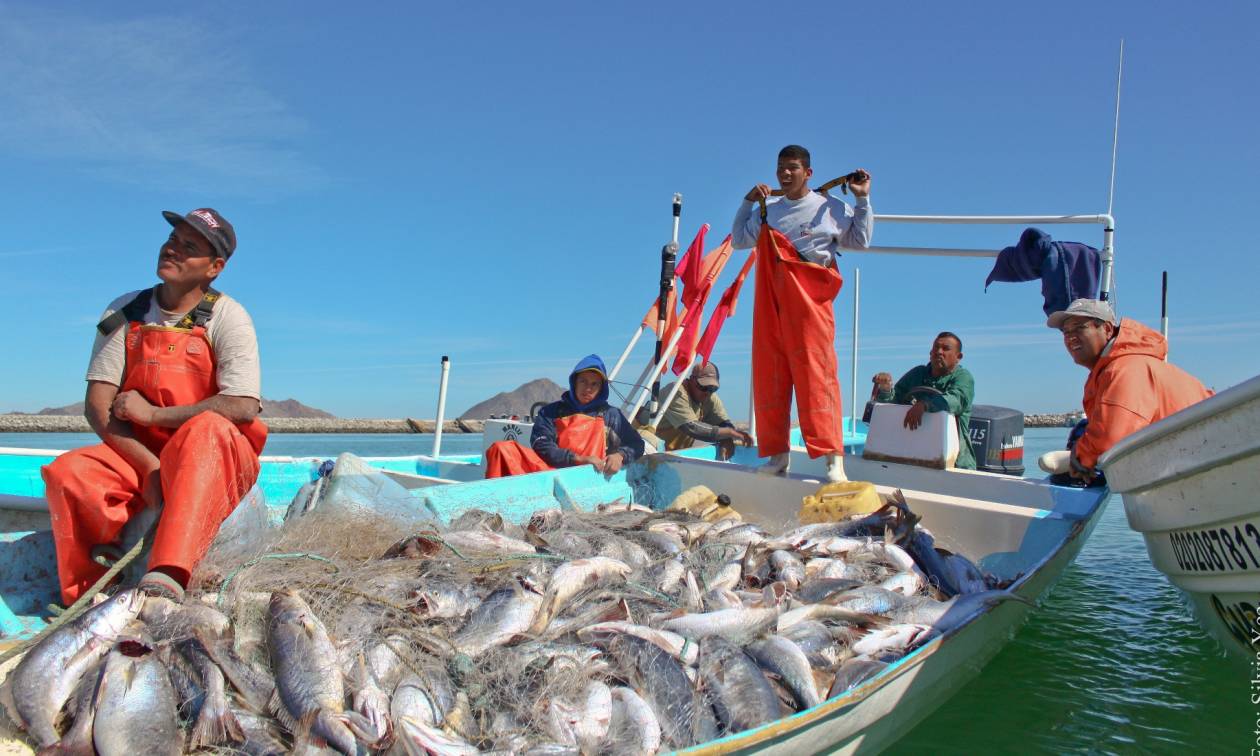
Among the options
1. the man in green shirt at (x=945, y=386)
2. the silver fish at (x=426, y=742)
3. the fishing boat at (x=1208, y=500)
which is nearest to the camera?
the silver fish at (x=426, y=742)

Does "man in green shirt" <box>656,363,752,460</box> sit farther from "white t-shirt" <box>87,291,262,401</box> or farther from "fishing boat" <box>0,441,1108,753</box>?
"white t-shirt" <box>87,291,262,401</box>

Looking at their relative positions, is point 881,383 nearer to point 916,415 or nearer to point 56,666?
point 916,415

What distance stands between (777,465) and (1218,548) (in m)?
3.01

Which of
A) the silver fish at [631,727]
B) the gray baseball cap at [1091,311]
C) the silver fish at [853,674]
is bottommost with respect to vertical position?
the silver fish at [631,727]

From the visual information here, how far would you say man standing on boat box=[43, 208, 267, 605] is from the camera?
3.58 meters

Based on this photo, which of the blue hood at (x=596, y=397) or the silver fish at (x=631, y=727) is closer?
the silver fish at (x=631, y=727)

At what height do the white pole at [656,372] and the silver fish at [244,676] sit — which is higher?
the white pole at [656,372]

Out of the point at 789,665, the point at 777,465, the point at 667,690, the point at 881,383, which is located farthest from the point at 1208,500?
the point at 881,383

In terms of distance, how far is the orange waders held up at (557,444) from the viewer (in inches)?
261

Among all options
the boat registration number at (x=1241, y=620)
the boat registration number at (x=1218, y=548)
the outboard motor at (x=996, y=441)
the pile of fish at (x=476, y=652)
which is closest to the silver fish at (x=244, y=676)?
the pile of fish at (x=476, y=652)

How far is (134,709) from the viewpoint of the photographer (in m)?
2.44

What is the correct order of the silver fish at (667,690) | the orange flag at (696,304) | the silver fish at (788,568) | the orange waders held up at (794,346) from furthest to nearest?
1. the orange flag at (696,304)
2. the orange waders held up at (794,346)
3. the silver fish at (788,568)
4. the silver fish at (667,690)

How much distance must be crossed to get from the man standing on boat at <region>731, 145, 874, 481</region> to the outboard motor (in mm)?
4187

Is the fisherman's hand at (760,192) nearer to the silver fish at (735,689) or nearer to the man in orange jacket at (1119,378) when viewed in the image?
the man in orange jacket at (1119,378)
